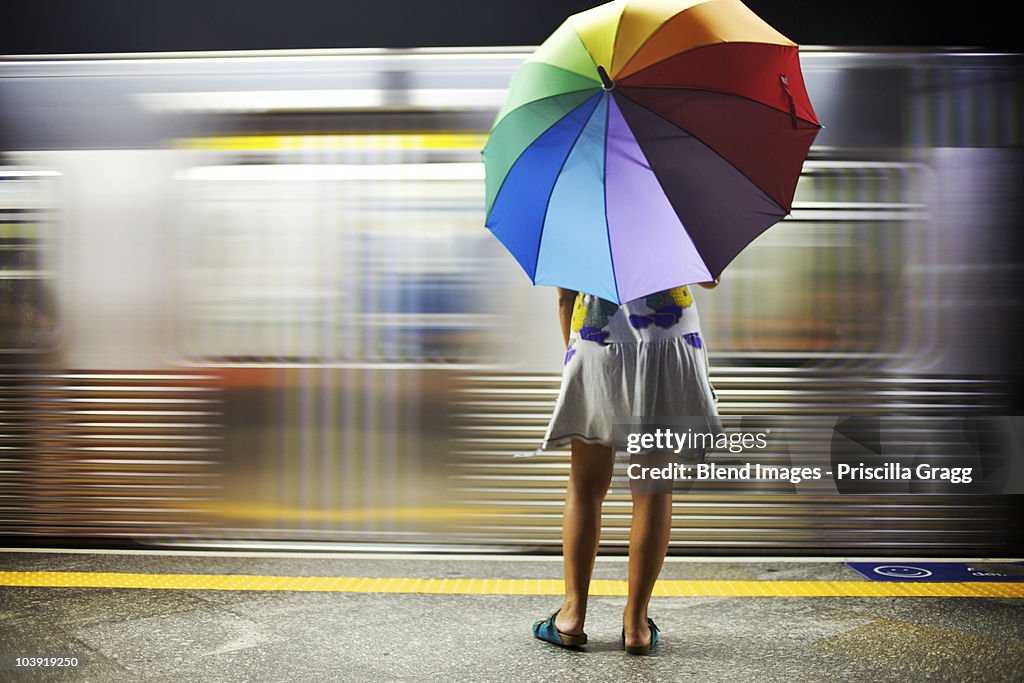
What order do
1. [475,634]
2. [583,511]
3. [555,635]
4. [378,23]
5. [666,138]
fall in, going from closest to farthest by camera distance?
[666,138] → [583,511] → [555,635] → [475,634] → [378,23]

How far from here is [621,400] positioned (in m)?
2.65

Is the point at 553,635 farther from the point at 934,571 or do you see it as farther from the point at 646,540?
the point at 934,571

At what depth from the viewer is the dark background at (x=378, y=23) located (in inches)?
151

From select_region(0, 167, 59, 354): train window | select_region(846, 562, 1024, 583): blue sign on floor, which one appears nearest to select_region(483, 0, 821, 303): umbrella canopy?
select_region(846, 562, 1024, 583): blue sign on floor

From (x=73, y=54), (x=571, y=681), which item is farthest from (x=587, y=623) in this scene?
(x=73, y=54)

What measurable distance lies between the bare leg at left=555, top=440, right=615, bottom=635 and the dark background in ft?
6.61

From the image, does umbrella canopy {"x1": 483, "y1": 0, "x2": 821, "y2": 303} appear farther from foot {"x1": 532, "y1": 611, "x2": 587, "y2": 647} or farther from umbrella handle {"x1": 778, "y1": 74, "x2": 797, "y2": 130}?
foot {"x1": 532, "y1": 611, "x2": 587, "y2": 647}

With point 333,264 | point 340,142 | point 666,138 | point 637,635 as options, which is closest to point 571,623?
point 637,635

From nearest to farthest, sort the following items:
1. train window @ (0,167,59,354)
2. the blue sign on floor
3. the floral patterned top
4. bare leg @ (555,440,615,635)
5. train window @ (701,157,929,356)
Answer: the floral patterned top < bare leg @ (555,440,615,635) < the blue sign on floor < train window @ (701,157,929,356) < train window @ (0,167,59,354)

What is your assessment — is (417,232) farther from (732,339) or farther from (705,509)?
(705,509)

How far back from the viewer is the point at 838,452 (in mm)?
3865

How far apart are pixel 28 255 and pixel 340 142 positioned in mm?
1447

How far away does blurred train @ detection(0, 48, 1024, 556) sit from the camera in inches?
150

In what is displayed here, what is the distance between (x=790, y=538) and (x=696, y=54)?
238cm
